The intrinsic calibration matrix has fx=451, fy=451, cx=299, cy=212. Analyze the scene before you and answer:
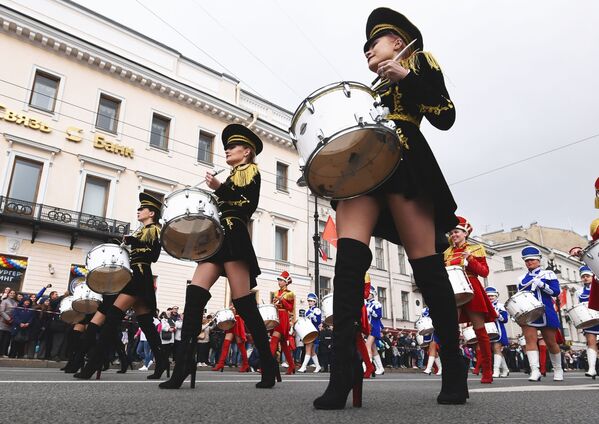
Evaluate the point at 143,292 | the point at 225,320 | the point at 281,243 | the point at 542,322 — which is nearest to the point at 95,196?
the point at 281,243

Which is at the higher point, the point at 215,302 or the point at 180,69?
the point at 180,69

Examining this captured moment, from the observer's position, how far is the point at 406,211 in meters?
2.42

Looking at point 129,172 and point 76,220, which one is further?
point 129,172

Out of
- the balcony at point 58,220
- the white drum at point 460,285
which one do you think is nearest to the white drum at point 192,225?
the white drum at point 460,285

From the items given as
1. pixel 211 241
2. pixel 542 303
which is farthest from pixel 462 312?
pixel 211 241

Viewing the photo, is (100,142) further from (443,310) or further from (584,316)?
(443,310)

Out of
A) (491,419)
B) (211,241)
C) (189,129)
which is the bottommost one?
(491,419)

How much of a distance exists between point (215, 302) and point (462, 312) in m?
17.9

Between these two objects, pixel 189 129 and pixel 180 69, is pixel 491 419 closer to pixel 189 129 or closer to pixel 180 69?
pixel 189 129

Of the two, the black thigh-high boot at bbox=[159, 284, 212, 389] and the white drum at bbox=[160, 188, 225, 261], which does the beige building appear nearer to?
the white drum at bbox=[160, 188, 225, 261]

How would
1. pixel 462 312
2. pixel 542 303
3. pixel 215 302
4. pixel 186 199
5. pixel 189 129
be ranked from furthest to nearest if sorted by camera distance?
pixel 189 129 → pixel 215 302 → pixel 542 303 → pixel 462 312 → pixel 186 199

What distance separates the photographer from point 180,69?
81.1 ft

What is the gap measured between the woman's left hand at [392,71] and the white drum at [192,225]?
1.94 meters

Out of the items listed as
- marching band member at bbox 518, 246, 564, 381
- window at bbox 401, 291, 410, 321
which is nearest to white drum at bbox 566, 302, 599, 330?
marching band member at bbox 518, 246, 564, 381
